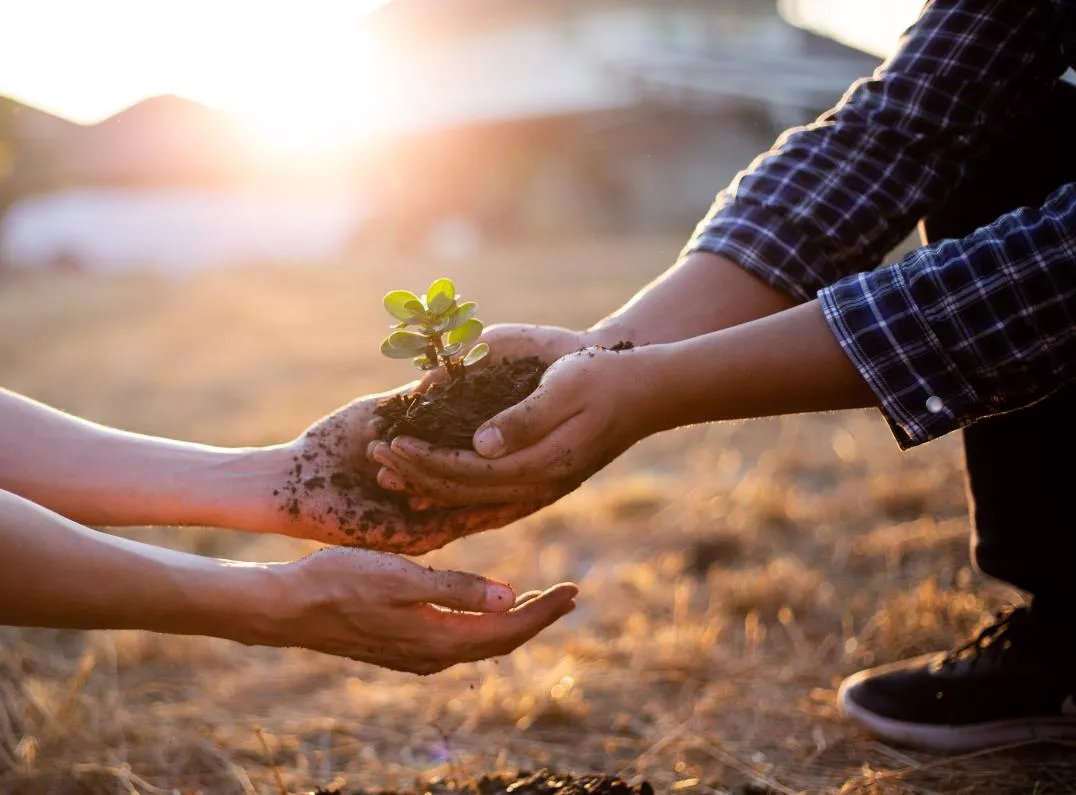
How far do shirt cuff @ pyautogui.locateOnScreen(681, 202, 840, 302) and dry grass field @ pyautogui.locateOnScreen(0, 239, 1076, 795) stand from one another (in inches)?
38.3

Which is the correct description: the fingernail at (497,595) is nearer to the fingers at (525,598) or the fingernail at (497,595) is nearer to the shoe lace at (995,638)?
the fingers at (525,598)

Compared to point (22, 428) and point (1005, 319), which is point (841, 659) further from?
point (22, 428)

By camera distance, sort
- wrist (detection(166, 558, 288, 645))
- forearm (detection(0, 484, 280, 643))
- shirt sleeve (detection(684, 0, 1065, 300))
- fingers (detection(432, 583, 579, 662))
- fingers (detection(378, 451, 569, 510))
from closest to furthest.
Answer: forearm (detection(0, 484, 280, 643)), wrist (detection(166, 558, 288, 645)), fingers (detection(432, 583, 579, 662)), fingers (detection(378, 451, 569, 510)), shirt sleeve (detection(684, 0, 1065, 300))

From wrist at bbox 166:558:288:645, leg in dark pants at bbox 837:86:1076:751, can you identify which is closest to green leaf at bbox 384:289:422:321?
wrist at bbox 166:558:288:645

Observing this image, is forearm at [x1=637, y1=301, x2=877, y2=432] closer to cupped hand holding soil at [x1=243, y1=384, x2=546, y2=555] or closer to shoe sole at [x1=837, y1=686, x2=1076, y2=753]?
cupped hand holding soil at [x1=243, y1=384, x2=546, y2=555]

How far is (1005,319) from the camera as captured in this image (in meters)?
1.30

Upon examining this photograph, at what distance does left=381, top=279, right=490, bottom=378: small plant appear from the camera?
1626mm

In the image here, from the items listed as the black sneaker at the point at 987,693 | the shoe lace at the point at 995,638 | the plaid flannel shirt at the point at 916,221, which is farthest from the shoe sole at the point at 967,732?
the plaid flannel shirt at the point at 916,221

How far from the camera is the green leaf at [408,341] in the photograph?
1.65 meters

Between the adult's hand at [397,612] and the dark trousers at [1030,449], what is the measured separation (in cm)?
98

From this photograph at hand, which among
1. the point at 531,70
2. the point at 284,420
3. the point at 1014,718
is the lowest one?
the point at 1014,718

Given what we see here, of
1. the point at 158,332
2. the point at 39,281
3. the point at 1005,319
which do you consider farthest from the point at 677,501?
the point at 39,281

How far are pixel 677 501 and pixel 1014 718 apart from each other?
1913 mm

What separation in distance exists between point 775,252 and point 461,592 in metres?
0.96
